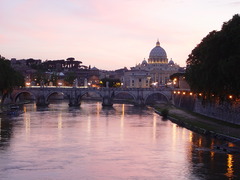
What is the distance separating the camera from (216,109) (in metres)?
58.6

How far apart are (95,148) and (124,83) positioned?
159650 mm

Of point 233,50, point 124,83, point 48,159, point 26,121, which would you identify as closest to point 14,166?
point 48,159

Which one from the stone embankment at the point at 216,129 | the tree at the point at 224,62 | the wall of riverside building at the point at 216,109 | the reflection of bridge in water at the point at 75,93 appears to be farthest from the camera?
the reflection of bridge in water at the point at 75,93

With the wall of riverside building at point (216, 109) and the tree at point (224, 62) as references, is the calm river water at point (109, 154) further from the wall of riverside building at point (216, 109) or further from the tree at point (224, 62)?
the wall of riverside building at point (216, 109)

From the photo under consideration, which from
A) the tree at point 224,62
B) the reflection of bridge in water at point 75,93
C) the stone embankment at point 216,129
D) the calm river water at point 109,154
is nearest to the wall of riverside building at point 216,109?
the stone embankment at point 216,129

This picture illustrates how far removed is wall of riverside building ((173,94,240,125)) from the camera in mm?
50625

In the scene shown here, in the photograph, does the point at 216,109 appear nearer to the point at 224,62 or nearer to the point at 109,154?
the point at 224,62

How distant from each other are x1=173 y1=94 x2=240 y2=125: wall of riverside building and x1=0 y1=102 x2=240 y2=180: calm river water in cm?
513

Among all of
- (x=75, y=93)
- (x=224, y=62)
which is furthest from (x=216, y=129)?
(x=75, y=93)

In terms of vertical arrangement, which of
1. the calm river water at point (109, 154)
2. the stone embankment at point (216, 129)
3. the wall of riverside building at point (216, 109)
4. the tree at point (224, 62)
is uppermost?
the tree at point (224, 62)

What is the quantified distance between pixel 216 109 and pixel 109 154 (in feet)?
85.5

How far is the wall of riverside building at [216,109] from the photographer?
50625 millimetres

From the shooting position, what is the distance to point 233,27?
4344 cm

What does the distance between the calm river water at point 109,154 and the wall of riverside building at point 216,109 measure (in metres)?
5.13
